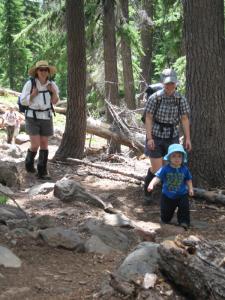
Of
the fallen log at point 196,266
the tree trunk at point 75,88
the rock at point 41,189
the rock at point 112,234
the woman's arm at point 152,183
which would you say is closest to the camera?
the fallen log at point 196,266

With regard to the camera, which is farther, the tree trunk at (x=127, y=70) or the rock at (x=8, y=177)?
the tree trunk at (x=127, y=70)

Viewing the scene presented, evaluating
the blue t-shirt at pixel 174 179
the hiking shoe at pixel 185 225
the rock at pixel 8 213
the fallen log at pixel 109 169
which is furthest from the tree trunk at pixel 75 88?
the hiking shoe at pixel 185 225

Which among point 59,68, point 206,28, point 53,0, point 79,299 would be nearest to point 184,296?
point 79,299

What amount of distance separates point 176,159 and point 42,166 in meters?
3.43

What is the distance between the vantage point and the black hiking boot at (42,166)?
9.29 metres

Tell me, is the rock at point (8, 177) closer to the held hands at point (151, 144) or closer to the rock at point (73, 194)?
the rock at point (73, 194)

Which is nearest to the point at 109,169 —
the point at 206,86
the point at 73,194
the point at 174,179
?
the point at 73,194

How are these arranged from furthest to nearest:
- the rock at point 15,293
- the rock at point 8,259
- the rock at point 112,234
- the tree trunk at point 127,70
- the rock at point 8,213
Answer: the tree trunk at point 127,70
the rock at point 8,213
the rock at point 112,234
the rock at point 8,259
the rock at point 15,293

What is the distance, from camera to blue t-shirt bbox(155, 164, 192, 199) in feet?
22.3

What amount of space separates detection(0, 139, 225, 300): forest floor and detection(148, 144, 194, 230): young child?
275 millimetres

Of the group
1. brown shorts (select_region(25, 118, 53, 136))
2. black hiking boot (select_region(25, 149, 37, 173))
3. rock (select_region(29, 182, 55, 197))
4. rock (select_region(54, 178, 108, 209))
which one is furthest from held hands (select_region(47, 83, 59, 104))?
rock (select_region(54, 178, 108, 209))

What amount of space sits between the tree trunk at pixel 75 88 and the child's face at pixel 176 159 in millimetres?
4794

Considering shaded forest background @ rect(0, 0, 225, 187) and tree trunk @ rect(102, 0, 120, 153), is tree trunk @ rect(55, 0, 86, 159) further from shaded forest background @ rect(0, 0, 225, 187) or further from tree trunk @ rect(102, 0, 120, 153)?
tree trunk @ rect(102, 0, 120, 153)

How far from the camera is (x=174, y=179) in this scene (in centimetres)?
686
